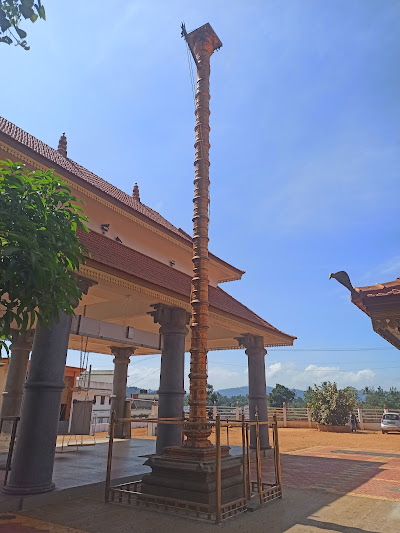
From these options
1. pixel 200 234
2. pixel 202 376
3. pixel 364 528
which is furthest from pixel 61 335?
pixel 364 528

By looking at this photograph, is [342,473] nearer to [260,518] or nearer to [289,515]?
[289,515]

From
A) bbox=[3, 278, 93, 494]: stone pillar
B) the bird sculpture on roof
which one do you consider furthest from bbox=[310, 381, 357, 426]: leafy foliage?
the bird sculpture on roof

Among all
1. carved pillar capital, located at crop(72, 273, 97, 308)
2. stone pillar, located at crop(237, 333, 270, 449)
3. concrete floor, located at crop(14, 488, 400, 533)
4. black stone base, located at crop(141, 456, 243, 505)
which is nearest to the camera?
concrete floor, located at crop(14, 488, 400, 533)

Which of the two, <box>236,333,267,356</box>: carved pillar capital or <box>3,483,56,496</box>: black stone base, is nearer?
<box>3,483,56,496</box>: black stone base

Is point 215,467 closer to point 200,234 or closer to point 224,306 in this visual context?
point 200,234

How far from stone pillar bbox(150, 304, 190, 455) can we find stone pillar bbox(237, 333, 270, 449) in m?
4.22

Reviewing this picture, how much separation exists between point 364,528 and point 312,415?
82.7 ft

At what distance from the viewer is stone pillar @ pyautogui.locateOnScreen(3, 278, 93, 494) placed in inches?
255

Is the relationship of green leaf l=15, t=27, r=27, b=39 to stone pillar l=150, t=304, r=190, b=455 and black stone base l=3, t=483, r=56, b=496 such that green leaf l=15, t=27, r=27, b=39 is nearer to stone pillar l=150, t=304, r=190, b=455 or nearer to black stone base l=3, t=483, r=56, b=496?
black stone base l=3, t=483, r=56, b=496

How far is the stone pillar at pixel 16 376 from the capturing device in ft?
46.8

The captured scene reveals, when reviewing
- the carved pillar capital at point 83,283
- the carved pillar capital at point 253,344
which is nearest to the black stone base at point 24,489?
the carved pillar capital at point 83,283

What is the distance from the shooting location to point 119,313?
12.5 m

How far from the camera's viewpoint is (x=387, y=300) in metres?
4.12

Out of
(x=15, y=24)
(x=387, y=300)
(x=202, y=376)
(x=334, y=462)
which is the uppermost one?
(x=15, y=24)
